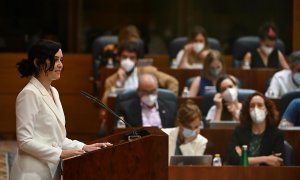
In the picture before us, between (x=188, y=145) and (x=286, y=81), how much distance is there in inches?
114

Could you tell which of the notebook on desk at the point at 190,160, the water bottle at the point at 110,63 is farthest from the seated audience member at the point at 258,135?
the water bottle at the point at 110,63

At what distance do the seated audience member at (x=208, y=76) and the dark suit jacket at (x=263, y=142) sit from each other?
2.53 meters

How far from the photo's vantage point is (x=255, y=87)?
1132 centimetres

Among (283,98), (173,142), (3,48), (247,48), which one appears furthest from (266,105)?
(3,48)

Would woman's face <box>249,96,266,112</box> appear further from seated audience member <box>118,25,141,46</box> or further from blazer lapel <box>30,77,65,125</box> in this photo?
seated audience member <box>118,25,141,46</box>

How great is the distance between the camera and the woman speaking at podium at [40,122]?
4.73m

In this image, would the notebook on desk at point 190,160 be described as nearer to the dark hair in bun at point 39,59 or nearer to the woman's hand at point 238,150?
the woman's hand at point 238,150

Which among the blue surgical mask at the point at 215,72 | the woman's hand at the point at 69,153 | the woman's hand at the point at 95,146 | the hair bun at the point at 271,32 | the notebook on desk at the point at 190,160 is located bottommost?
the notebook on desk at the point at 190,160

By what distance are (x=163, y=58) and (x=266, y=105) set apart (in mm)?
4749

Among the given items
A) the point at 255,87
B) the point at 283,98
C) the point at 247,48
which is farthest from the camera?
the point at 247,48

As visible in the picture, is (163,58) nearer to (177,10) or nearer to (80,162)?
(177,10)

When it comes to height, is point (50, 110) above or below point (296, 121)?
above

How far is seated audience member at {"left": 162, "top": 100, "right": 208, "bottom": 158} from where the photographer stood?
26.3 feet

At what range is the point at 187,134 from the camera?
8.03 m
